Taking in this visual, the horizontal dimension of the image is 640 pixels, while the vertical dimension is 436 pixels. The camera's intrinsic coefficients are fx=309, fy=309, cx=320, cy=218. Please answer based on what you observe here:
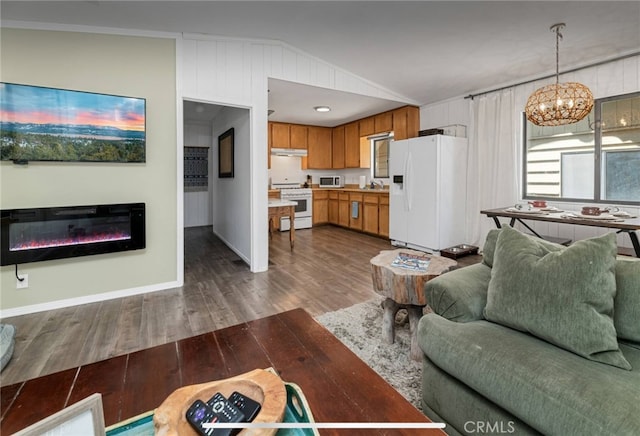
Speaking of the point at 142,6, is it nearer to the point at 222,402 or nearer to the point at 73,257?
the point at 73,257

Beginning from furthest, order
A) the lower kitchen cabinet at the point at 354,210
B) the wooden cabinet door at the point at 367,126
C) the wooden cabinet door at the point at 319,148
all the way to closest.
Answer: the wooden cabinet door at the point at 319,148
the wooden cabinet door at the point at 367,126
the lower kitchen cabinet at the point at 354,210

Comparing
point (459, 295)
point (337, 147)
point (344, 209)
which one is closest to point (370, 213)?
point (344, 209)

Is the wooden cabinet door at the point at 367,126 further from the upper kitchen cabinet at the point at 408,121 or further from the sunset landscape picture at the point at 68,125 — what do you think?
the sunset landscape picture at the point at 68,125

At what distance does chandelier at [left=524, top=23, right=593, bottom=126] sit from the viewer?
2828 mm

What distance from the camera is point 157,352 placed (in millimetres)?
1219

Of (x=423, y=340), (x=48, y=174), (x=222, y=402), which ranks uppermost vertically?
(x=48, y=174)

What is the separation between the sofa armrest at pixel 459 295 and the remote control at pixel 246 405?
3.68ft

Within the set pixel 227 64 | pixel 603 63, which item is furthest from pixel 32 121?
pixel 603 63

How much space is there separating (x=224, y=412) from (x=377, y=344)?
1.56 meters

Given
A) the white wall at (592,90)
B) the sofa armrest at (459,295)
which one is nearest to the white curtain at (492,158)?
the white wall at (592,90)

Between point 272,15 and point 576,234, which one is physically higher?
point 272,15

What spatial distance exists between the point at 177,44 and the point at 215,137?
302 cm

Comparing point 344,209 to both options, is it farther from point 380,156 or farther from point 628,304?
point 628,304

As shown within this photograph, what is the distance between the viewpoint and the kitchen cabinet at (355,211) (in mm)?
6445
